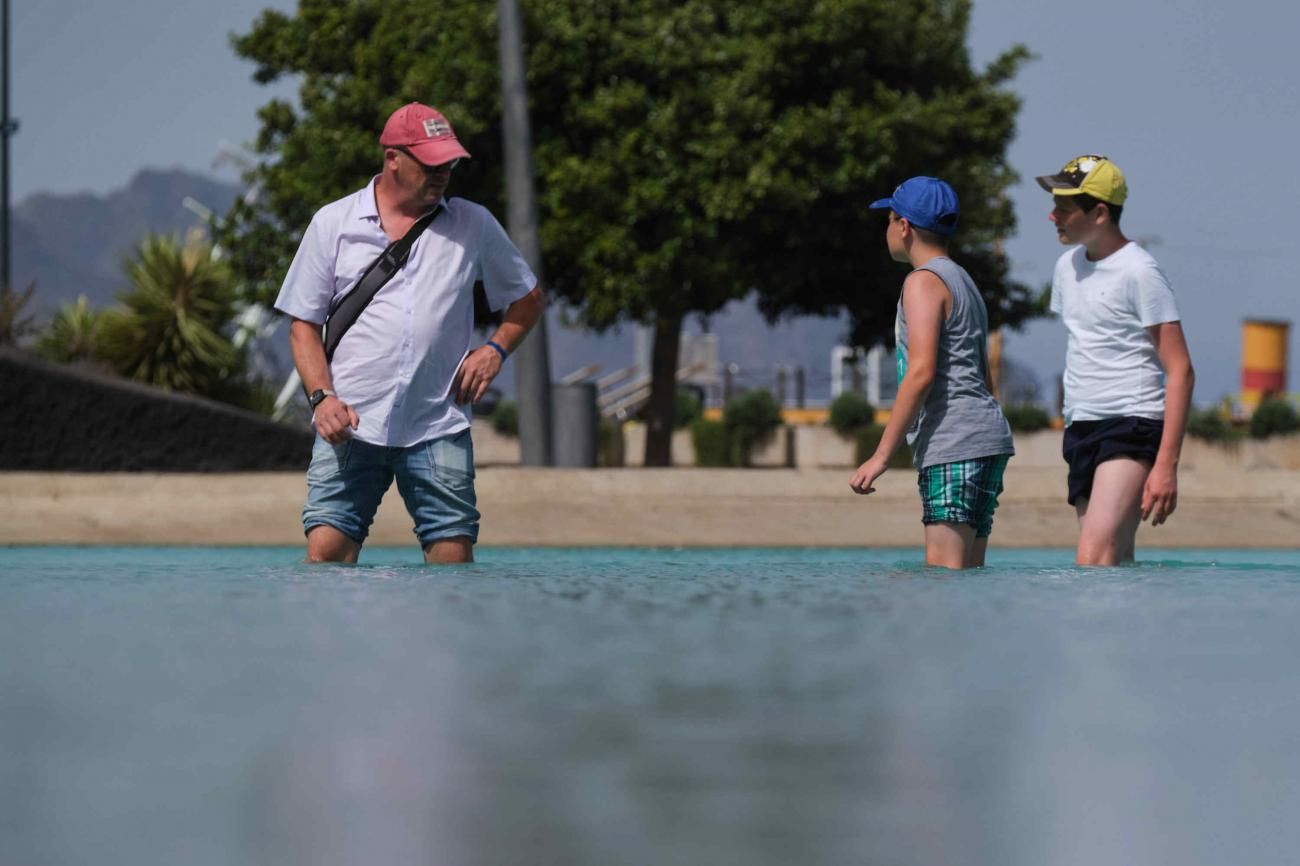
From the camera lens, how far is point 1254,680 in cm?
272

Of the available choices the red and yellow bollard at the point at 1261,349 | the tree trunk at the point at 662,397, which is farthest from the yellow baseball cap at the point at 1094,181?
the red and yellow bollard at the point at 1261,349

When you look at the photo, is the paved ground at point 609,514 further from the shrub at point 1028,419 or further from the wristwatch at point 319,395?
the shrub at point 1028,419

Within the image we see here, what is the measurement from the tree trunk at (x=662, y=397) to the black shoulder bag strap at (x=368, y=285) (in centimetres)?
2435

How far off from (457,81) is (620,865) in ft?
79.2

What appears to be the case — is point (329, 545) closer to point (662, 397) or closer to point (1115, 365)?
point (1115, 365)

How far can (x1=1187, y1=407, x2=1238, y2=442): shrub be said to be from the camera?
4119cm

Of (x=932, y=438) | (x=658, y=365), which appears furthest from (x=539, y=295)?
(x=658, y=365)

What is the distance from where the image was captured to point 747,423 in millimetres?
39375

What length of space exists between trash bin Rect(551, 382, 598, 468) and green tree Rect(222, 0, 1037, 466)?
858 cm

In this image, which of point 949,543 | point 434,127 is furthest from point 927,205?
point 434,127

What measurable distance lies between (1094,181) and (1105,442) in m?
0.82

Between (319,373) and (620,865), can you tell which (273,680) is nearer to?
(620,865)

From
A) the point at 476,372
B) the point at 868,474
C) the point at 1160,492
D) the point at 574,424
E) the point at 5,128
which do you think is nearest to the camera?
the point at 868,474

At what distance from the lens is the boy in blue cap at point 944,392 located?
184 inches
